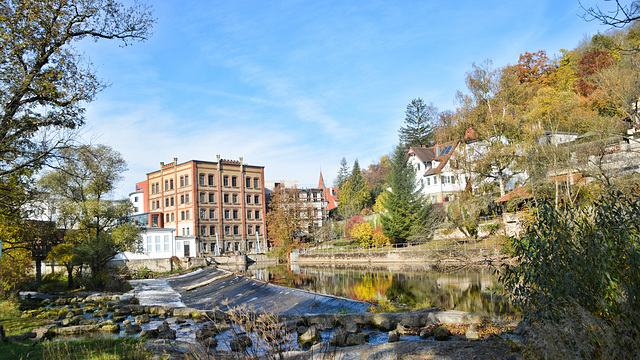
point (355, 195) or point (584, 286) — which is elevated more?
point (355, 195)

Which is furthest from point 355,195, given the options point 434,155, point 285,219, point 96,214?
point 96,214

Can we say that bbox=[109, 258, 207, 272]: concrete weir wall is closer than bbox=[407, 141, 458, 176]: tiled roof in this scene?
Yes

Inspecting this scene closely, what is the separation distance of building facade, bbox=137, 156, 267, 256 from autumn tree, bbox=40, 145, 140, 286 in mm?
23161

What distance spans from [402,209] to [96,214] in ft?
91.2

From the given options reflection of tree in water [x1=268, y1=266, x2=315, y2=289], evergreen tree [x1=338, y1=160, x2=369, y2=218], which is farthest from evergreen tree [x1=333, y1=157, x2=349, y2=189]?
reflection of tree in water [x1=268, y1=266, x2=315, y2=289]

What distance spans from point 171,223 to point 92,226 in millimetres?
32566

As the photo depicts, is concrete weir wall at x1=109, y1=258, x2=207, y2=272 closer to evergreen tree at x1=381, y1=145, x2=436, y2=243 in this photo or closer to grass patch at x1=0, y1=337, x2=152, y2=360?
evergreen tree at x1=381, y1=145, x2=436, y2=243

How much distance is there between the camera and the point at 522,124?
32281mm

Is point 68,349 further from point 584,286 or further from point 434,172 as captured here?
point 434,172

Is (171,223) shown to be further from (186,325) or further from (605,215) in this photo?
(605,215)

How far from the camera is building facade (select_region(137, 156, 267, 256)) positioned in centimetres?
5888

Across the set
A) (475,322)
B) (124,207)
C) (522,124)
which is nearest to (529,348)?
(475,322)

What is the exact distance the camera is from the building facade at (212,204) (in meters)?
58.9

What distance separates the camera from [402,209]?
136 feet
